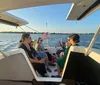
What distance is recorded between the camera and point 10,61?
11.4 feet

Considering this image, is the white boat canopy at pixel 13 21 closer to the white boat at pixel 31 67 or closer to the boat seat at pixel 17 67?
the white boat at pixel 31 67

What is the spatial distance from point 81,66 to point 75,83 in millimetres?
413

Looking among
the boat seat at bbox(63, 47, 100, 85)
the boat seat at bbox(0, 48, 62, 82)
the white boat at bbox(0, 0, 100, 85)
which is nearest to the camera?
the boat seat at bbox(63, 47, 100, 85)

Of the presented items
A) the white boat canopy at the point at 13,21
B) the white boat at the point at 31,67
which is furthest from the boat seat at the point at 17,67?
the white boat canopy at the point at 13,21

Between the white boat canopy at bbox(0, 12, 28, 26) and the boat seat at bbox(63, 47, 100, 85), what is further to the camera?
the white boat canopy at bbox(0, 12, 28, 26)

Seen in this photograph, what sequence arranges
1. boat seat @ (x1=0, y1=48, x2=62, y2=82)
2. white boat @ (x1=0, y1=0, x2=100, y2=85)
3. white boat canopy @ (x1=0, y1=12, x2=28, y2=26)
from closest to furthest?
white boat @ (x1=0, y1=0, x2=100, y2=85), boat seat @ (x1=0, y1=48, x2=62, y2=82), white boat canopy @ (x1=0, y1=12, x2=28, y2=26)

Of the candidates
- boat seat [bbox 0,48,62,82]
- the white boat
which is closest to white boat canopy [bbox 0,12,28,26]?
the white boat

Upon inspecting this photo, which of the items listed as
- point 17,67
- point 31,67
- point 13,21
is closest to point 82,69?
point 31,67

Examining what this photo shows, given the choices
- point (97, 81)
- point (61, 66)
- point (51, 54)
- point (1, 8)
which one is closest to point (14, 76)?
point (61, 66)

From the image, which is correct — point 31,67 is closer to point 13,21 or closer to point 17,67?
point 17,67

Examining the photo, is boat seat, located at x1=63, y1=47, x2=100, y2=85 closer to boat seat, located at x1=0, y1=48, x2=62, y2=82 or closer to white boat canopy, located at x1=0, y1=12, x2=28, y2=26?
boat seat, located at x1=0, y1=48, x2=62, y2=82

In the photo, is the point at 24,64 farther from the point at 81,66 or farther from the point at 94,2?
the point at 94,2

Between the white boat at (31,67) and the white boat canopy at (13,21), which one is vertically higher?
the white boat canopy at (13,21)

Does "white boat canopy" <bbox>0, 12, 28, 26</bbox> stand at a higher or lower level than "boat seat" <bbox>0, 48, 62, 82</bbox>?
higher
